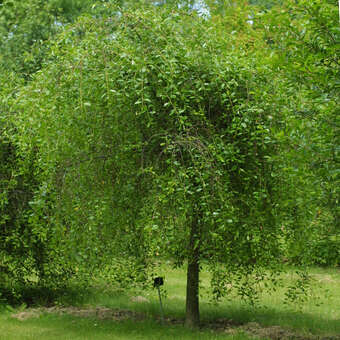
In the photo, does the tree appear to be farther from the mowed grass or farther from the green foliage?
the green foliage

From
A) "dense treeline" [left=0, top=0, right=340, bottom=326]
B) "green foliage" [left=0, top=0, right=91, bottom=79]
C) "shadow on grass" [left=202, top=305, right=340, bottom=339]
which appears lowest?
"shadow on grass" [left=202, top=305, right=340, bottom=339]

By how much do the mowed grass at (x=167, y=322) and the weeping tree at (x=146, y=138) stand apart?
88 centimetres

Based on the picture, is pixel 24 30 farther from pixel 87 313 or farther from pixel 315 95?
pixel 315 95

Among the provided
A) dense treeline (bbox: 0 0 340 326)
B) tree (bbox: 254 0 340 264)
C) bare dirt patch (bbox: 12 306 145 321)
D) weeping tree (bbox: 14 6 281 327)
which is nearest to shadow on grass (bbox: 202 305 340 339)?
bare dirt patch (bbox: 12 306 145 321)

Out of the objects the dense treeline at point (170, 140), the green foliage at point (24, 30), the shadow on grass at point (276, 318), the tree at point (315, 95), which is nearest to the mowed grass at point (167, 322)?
the shadow on grass at point (276, 318)

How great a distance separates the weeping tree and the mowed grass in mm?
879

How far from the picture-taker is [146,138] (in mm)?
6156

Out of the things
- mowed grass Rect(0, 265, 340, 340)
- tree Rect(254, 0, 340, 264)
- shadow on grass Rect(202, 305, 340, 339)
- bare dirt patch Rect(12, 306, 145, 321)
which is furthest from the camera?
bare dirt patch Rect(12, 306, 145, 321)

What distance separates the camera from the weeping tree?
5520mm

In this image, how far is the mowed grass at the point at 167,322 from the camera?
6.73 meters

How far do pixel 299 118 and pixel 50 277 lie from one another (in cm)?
559

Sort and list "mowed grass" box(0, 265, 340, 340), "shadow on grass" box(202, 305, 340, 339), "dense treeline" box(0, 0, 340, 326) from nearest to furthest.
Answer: "dense treeline" box(0, 0, 340, 326) → "mowed grass" box(0, 265, 340, 340) → "shadow on grass" box(202, 305, 340, 339)

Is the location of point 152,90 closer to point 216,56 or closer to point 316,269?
point 216,56

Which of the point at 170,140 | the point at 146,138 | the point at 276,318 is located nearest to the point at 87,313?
the point at 276,318
